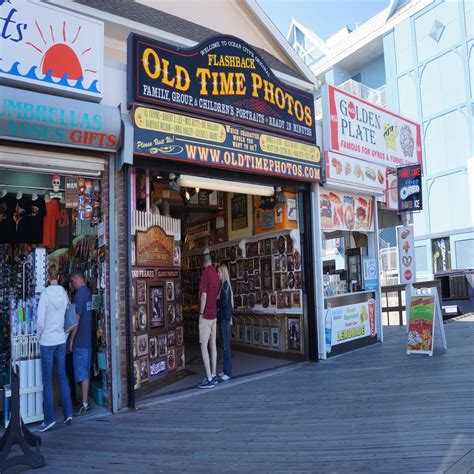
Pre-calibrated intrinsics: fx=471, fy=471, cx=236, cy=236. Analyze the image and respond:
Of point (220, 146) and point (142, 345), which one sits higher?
point (220, 146)

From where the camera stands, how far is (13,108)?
16.1 ft

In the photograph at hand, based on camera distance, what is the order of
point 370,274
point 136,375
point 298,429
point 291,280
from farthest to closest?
point 370,274 → point 291,280 → point 136,375 → point 298,429

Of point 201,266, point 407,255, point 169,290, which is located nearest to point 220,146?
point 169,290

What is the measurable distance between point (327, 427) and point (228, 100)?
185 inches

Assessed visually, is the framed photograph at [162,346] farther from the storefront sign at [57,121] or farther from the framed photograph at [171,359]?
the storefront sign at [57,121]

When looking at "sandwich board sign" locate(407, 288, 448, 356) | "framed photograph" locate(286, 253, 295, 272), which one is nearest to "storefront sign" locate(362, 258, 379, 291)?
"sandwich board sign" locate(407, 288, 448, 356)

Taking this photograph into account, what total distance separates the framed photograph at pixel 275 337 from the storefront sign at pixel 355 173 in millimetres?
2961

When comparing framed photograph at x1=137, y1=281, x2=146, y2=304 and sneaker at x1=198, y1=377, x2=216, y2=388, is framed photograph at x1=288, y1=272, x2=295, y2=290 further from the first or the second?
framed photograph at x1=137, y1=281, x2=146, y2=304

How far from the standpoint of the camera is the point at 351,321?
9156mm

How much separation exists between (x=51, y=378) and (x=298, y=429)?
277cm

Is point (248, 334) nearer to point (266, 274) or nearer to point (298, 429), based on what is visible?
point (266, 274)

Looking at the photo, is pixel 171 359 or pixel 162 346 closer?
pixel 162 346

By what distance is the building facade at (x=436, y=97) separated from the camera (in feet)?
67.7

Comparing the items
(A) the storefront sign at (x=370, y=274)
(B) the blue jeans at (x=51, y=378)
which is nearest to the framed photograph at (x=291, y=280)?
(A) the storefront sign at (x=370, y=274)
